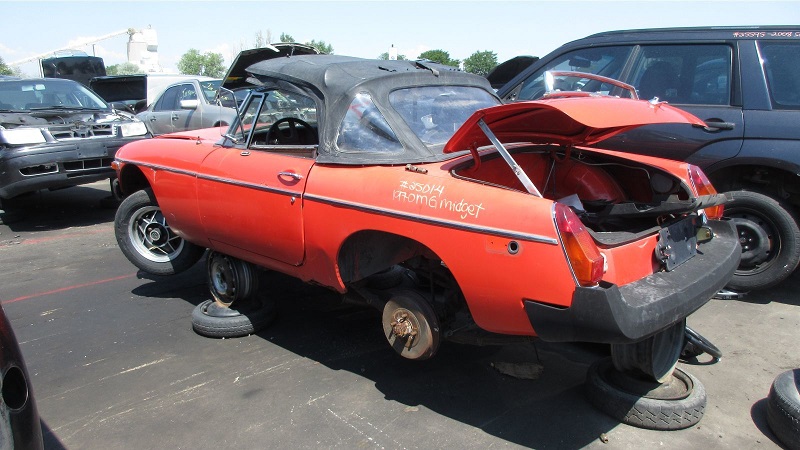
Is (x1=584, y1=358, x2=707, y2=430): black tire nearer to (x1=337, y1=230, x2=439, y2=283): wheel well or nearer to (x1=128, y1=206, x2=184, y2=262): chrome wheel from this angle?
(x1=337, y1=230, x2=439, y2=283): wheel well

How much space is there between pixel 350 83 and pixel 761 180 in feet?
11.0

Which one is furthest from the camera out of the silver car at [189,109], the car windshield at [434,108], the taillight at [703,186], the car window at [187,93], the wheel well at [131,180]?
the car window at [187,93]

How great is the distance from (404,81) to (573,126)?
3.66 feet

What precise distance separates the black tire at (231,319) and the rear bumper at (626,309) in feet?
7.48

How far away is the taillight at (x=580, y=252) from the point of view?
248 centimetres

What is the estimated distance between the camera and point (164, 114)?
39.1ft

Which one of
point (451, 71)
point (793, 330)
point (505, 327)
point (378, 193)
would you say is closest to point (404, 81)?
point (451, 71)

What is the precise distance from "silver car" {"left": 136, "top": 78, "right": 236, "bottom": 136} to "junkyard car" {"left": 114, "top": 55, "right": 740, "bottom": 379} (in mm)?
6124

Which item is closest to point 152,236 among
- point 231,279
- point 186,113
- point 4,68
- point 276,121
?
point 231,279

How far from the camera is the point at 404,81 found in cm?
373

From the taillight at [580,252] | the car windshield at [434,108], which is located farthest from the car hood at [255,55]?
the taillight at [580,252]

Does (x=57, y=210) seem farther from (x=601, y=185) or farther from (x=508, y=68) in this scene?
(x=601, y=185)

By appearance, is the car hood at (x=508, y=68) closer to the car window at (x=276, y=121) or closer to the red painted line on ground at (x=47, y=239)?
the car window at (x=276, y=121)

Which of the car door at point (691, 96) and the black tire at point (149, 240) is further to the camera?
the black tire at point (149, 240)
